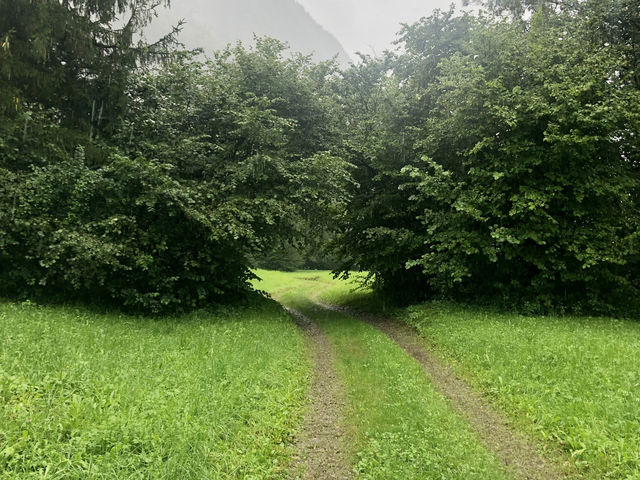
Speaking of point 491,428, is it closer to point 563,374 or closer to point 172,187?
point 563,374

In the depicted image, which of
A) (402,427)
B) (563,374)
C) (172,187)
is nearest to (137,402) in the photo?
(402,427)

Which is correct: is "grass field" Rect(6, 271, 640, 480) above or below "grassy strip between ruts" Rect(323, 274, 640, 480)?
below

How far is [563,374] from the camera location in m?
8.15

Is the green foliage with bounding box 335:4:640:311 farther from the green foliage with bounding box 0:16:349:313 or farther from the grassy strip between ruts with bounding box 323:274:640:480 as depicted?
the green foliage with bounding box 0:16:349:313

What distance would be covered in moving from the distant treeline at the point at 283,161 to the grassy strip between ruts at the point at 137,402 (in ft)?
10.4

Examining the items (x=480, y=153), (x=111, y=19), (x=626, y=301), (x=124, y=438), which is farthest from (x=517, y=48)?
(x=124, y=438)

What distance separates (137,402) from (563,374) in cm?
846

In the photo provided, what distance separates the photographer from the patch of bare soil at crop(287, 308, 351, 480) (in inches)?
220

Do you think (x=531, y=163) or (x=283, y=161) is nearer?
(x=531, y=163)

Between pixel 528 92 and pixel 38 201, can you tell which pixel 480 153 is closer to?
pixel 528 92

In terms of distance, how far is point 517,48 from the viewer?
Result: 15961 millimetres

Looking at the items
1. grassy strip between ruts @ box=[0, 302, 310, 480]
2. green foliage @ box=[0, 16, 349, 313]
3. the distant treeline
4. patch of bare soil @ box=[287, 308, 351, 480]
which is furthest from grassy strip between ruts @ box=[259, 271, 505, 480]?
green foliage @ box=[0, 16, 349, 313]

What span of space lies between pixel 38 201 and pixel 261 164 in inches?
304

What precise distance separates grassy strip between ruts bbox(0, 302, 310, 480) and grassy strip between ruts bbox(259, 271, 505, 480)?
4.05 feet
